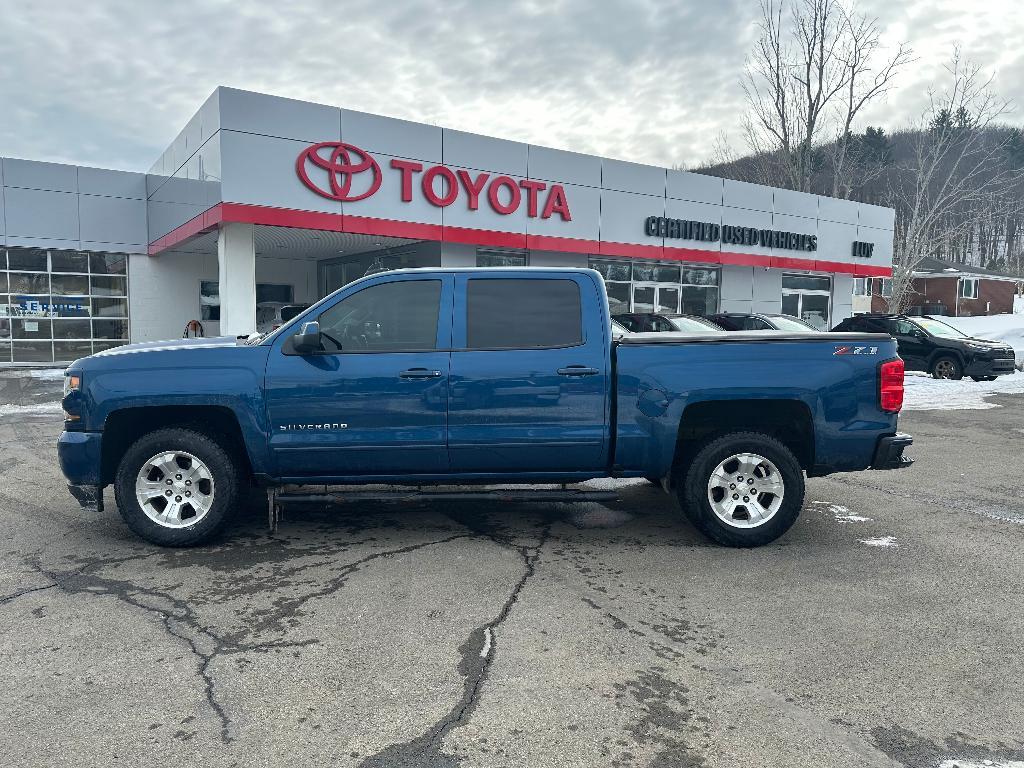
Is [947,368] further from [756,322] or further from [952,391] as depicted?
[756,322]

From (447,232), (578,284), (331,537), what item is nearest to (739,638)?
(578,284)

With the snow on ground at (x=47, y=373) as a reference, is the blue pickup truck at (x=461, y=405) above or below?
above

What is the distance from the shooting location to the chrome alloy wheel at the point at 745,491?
511 cm

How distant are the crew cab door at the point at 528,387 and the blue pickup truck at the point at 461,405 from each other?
1 cm

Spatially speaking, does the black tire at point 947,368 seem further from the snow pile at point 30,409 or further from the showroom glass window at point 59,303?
the showroom glass window at point 59,303

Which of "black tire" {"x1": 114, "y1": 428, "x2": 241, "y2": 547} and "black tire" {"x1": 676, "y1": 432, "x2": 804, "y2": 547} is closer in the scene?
"black tire" {"x1": 114, "y1": 428, "x2": 241, "y2": 547}

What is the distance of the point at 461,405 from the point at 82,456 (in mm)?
2572

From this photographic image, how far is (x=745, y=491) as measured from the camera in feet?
16.9

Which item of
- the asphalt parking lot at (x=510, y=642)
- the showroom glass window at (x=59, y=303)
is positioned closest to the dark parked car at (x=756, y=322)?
the asphalt parking lot at (x=510, y=642)

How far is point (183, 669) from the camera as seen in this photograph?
130 inches

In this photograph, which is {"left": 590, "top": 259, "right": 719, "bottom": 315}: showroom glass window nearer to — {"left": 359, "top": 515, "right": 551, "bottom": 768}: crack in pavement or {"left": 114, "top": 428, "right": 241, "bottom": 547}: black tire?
{"left": 114, "top": 428, "right": 241, "bottom": 547}: black tire

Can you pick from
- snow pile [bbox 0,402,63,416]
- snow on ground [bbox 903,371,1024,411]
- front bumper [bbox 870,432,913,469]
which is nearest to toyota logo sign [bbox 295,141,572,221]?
snow pile [bbox 0,402,63,416]

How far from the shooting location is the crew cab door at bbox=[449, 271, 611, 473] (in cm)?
494

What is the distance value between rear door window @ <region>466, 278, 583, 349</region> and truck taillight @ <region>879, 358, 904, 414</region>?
6.83ft
